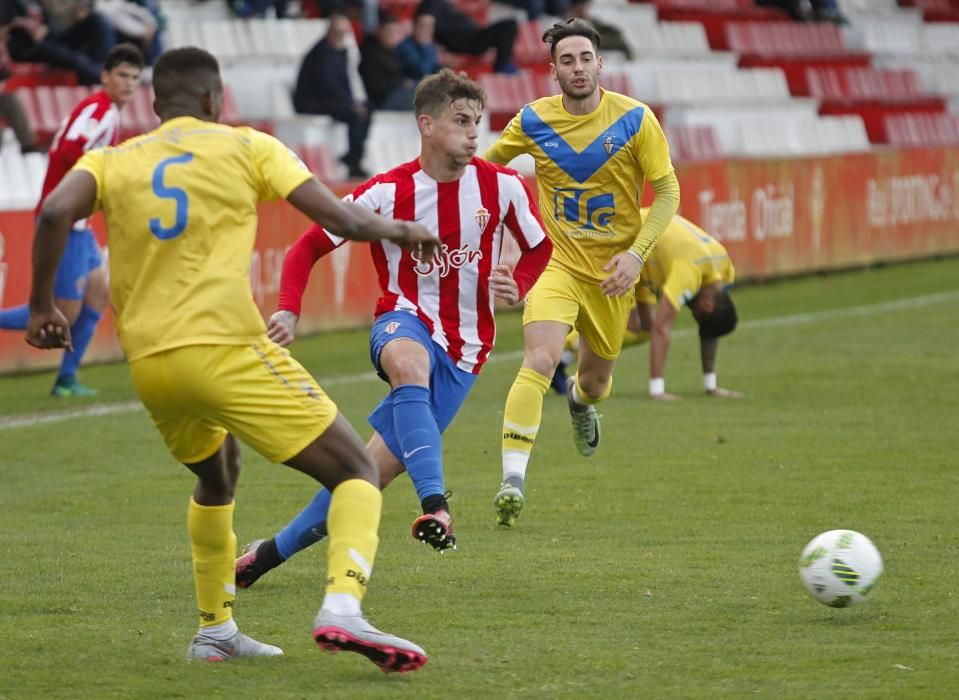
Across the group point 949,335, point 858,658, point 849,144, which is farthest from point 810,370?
point 849,144

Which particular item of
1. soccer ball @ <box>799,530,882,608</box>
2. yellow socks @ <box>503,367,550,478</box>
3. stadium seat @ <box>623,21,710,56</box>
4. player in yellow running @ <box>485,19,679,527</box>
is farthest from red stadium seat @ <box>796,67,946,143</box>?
soccer ball @ <box>799,530,882,608</box>

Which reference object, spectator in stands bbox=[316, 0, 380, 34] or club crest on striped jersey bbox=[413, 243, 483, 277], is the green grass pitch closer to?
club crest on striped jersey bbox=[413, 243, 483, 277]

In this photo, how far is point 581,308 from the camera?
8562mm

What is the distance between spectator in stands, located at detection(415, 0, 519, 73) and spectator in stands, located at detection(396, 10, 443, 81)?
55.3 inches

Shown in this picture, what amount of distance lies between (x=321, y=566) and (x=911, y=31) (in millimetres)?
26854

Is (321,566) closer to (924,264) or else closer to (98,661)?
(98,661)

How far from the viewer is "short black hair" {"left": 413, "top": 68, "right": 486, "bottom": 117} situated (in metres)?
6.59

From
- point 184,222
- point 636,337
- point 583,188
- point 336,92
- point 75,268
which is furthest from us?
point 336,92

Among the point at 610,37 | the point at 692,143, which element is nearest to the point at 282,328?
the point at 692,143

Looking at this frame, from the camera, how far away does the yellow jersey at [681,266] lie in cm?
1183

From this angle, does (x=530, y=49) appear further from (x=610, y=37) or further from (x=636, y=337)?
(x=636, y=337)

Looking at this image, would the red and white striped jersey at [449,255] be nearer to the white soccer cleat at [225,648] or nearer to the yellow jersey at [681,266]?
the white soccer cleat at [225,648]

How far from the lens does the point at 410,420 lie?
6.56 metres

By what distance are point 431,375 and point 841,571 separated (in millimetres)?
1774
